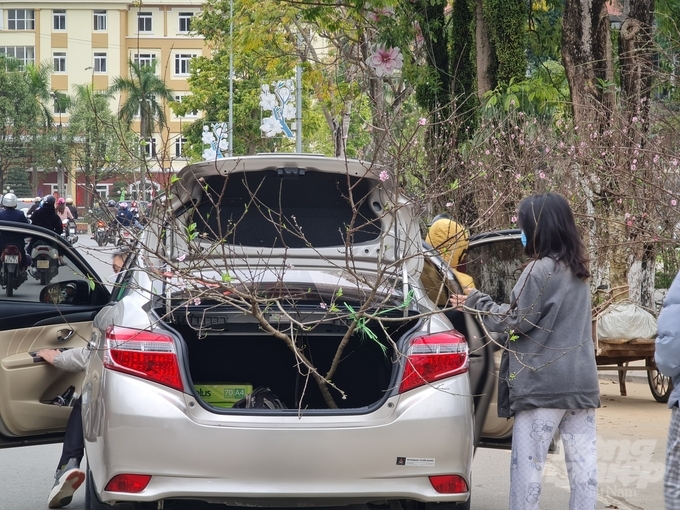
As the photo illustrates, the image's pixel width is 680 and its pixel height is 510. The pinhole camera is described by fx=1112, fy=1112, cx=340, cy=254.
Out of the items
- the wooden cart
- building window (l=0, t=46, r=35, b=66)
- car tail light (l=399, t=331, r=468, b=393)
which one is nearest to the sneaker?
car tail light (l=399, t=331, r=468, b=393)

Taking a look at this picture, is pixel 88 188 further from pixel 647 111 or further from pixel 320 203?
pixel 647 111

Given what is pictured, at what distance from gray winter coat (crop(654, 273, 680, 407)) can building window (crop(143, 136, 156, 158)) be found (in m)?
2.53

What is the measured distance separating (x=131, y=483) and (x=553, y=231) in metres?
2.16

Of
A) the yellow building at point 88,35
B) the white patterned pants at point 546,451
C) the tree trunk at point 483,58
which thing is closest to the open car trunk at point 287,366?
the white patterned pants at point 546,451

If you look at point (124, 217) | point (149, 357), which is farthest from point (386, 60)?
point (149, 357)

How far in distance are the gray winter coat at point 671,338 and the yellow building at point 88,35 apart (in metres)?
75.8

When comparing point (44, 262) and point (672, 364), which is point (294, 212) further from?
point (672, 364)

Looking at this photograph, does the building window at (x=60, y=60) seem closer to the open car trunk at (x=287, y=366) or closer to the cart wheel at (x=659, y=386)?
the cart wheel at (x=659, y=386)

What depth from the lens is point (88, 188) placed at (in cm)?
551

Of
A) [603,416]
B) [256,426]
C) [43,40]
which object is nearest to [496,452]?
[603,416]

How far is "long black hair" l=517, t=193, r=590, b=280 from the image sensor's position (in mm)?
5047

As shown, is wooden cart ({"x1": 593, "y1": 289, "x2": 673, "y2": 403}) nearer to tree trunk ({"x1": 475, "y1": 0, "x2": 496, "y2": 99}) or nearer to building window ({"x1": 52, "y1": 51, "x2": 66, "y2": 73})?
tree trunk ({"x1": 475, "y1": 0, "x2": 496, "y2": 99})

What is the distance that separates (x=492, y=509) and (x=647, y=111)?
254 inches

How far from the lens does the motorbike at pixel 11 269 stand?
620 centimetres
